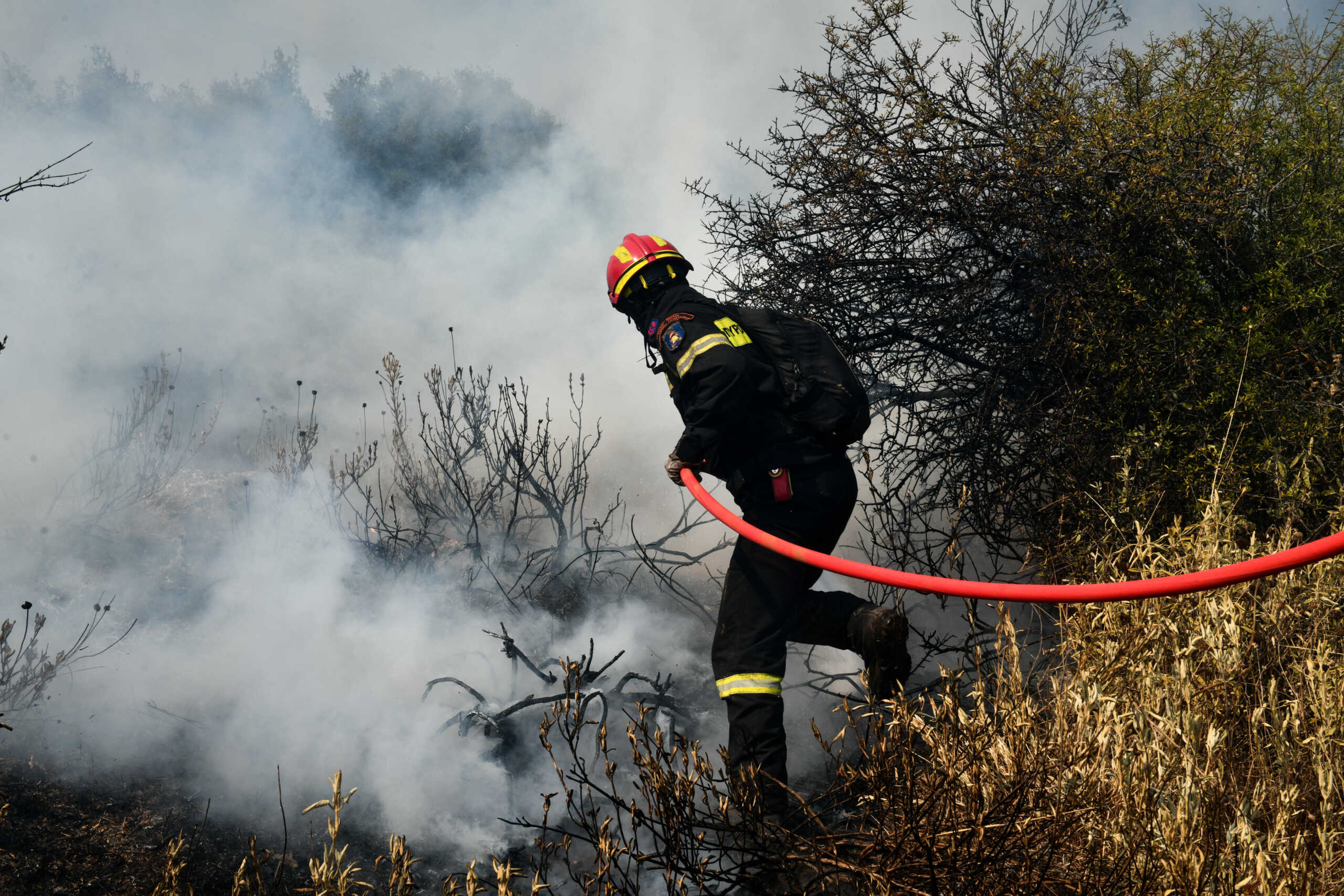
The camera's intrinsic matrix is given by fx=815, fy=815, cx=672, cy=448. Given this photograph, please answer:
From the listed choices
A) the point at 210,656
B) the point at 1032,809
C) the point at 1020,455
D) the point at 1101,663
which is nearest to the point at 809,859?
the point at 1032,809

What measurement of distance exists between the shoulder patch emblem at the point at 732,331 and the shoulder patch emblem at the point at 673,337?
164 millimetres

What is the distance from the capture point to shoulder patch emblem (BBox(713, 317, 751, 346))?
3.59 meters

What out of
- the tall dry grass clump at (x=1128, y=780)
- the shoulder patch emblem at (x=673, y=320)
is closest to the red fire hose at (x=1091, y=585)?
the tall dry grass clump at (x=1128, y=780)

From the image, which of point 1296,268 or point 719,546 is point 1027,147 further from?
point 719,546

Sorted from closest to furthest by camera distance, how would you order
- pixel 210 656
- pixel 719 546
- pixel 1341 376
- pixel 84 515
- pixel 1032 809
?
pixel 1032 809 < pixel 1341 376 < pixel 210 656 < pixel 719 546 < pixel 84 515

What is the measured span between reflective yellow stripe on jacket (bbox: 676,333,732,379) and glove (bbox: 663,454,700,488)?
354mm

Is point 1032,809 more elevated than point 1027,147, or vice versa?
point 1027,147

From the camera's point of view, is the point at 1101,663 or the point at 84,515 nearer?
the point at 1101,663

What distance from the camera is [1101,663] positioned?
2914mm

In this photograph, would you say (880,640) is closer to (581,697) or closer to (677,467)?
(677,467)

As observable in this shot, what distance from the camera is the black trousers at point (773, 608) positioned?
3.19 metres

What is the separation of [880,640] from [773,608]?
1.45ft

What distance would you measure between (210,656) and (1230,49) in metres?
7.60

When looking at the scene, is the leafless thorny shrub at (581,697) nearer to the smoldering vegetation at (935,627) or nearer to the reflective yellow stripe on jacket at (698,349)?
the smoldering vegetation at (935,627)
